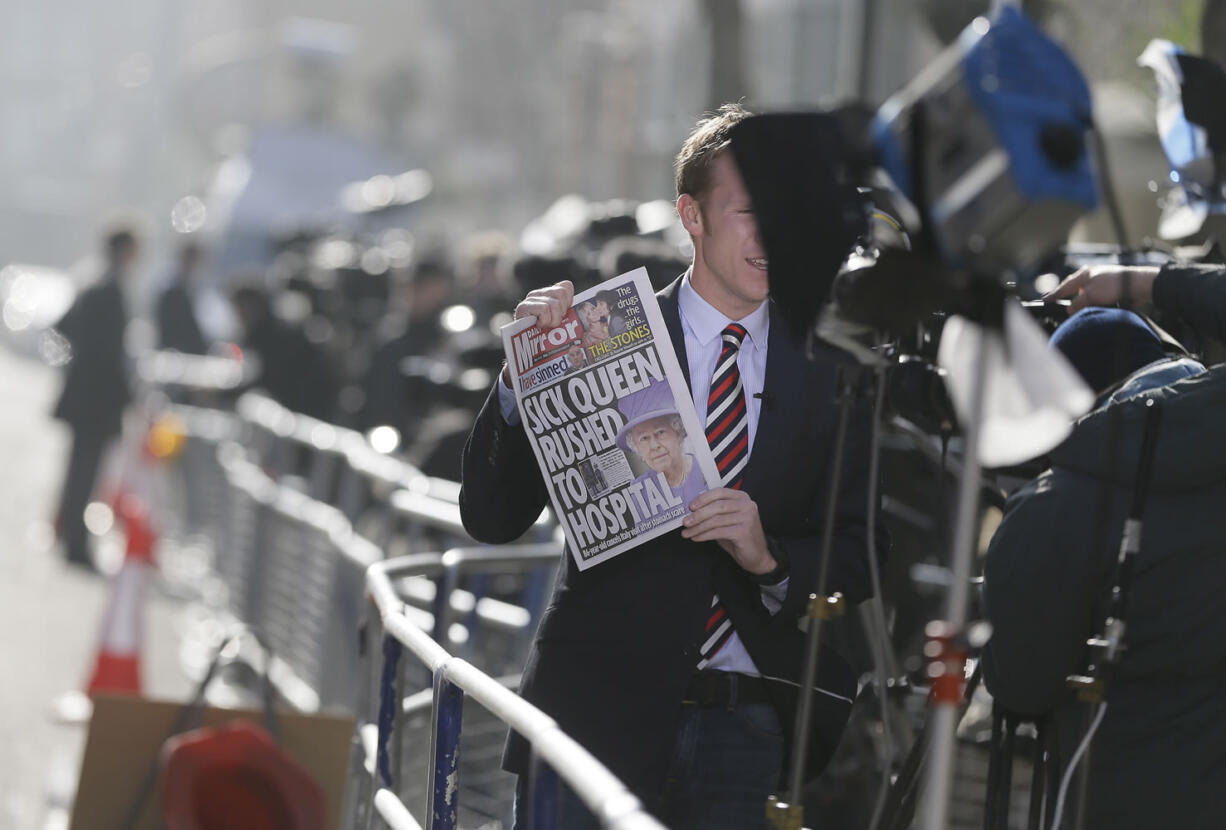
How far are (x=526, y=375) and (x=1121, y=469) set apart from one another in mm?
1057

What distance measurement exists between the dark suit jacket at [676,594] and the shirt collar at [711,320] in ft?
0.08

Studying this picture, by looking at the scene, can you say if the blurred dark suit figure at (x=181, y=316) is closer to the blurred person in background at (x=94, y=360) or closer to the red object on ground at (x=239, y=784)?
the blurred person in background at (x=94, y=360)

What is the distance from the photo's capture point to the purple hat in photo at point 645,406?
340 cm

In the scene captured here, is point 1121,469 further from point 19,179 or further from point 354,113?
point 19,179

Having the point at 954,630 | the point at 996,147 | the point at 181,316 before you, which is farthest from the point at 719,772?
the point at 181,316

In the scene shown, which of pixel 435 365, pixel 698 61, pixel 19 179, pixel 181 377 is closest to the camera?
pixel 435 365

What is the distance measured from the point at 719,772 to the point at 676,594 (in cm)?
33

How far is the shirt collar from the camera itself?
3.54 m

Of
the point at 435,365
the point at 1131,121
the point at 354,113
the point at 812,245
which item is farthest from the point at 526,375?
the point at 354,113

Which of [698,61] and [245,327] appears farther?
[698,61]

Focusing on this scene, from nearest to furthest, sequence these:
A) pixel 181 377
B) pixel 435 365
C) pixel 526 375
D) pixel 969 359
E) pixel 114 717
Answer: pixel 969 359 → pixel 526 375 → pixel 114 717 → pixel 435 365 → pixel 181 377

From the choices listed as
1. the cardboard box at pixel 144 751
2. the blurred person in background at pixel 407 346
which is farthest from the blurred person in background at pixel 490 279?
the cardboard box at pixel 144 751

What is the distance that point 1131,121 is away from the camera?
12172mm

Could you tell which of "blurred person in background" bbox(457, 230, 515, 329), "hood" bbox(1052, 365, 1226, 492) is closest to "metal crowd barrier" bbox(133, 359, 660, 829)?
"hood" bbox(1052, 365, 1226, 492)
